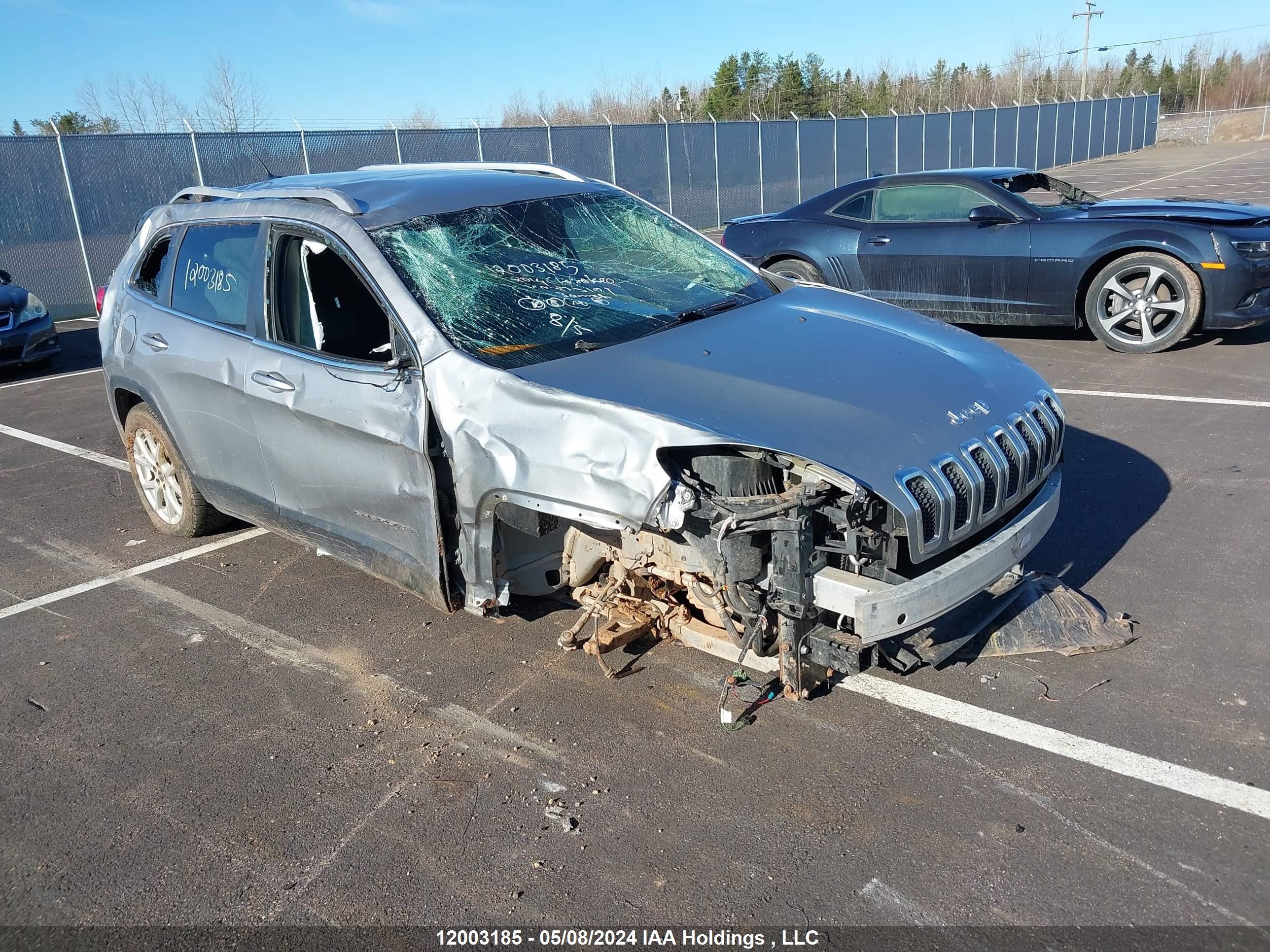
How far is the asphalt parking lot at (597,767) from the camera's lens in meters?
2.69

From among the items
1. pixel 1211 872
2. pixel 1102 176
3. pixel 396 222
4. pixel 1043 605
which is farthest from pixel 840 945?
pixel 1102 176

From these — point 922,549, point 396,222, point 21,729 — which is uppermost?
point 396,222

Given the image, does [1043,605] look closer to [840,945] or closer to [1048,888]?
[1048,888]

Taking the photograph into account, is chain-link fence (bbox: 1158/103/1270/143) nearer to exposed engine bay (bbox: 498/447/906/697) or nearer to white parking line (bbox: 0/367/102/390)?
white parking line (bbox: 0/367/102/390)

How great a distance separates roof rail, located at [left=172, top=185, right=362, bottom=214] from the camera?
406 cm

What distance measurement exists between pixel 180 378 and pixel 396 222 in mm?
1606

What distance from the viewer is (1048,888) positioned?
103 inches

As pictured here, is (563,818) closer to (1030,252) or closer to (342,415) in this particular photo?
(342,415)

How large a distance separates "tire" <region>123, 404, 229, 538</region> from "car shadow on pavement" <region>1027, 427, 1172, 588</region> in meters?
4.31

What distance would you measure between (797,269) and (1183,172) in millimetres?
27141

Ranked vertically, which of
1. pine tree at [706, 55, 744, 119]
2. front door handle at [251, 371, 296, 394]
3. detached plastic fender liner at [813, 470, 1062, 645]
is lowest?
detached plastic fender liner at [813, 470, 1062, 645]

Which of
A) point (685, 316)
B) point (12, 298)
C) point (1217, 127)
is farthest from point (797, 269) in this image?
point (1217, 127)

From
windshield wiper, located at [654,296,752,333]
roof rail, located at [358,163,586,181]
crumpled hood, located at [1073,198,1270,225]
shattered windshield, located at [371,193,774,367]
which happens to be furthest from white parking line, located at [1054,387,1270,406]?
roof rail, located at [358,163,586,181]

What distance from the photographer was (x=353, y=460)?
393 cm
